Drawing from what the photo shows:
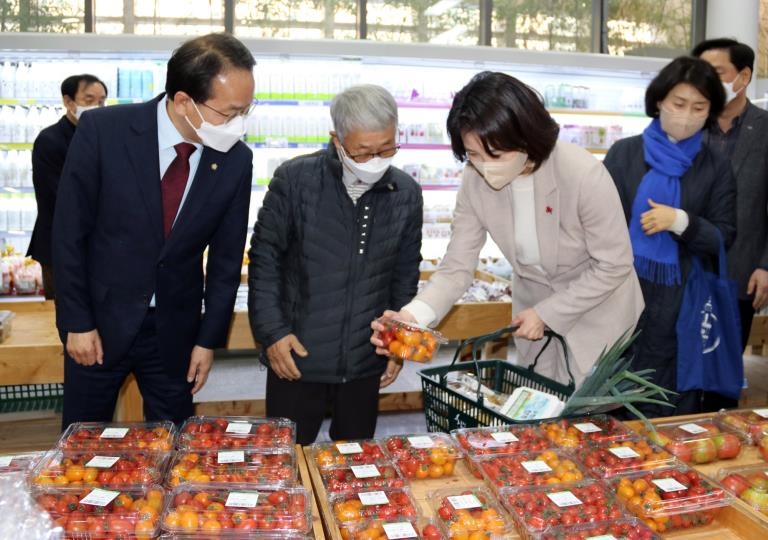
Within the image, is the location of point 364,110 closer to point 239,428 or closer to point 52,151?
point 239,428

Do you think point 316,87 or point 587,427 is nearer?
point 587,427

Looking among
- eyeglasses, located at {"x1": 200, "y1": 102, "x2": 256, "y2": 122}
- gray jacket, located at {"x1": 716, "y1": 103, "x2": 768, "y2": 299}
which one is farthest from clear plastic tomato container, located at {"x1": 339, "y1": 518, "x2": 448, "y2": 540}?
gray jacket, located at {"x1": 716, "y1": 103, "x2": 768, "y2": 299}

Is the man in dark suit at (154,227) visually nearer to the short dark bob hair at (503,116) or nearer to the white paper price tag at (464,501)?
the short dark bob hair at (503,116)

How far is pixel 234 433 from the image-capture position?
1900 mm

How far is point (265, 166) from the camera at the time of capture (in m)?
5.82

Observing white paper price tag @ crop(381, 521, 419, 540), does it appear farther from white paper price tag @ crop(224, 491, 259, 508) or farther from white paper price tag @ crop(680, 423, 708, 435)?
white paper price tag @ crop(680, 423, 708, 435)

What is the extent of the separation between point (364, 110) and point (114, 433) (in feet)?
3.71

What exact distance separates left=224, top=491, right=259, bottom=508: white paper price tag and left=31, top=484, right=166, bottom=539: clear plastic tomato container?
0.48 feet

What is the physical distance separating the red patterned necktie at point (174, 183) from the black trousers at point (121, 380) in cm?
31

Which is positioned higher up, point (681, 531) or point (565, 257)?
point (565, 257)

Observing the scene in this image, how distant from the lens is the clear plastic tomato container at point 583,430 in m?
1.95

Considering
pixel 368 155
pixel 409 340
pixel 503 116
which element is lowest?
pixel 409 340

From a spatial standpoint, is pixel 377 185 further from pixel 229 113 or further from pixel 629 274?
pixel 629 274

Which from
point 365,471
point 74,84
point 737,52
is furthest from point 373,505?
point 74,84
